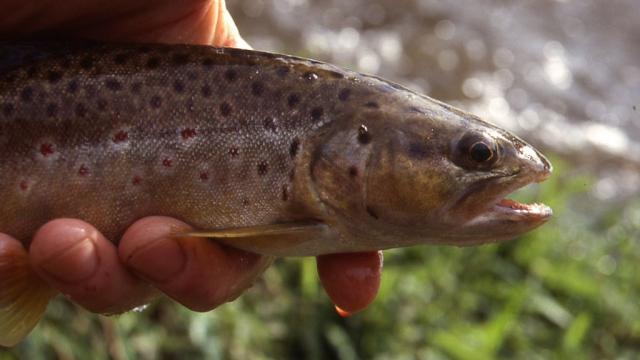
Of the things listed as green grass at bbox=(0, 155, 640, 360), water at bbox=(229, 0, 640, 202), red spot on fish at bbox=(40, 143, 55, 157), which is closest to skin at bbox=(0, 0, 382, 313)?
red spot on fish at bbox=(40, 143, 55, 157)

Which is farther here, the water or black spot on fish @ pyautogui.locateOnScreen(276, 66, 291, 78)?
the water

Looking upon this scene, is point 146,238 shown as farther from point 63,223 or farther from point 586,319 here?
point 586,319

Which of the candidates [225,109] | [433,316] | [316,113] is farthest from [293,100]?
[433,316]

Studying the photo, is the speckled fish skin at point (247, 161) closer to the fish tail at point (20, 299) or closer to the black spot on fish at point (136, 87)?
the black spot on fish at point (136, 87)

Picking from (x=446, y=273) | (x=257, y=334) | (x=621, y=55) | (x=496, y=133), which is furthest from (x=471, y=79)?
(x=496, y=133)

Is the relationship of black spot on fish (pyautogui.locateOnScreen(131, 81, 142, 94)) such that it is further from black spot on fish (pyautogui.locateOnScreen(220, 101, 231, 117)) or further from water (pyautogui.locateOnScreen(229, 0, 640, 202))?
water (pyautogui.locateOnScreen(229, 0, 640, 202))
